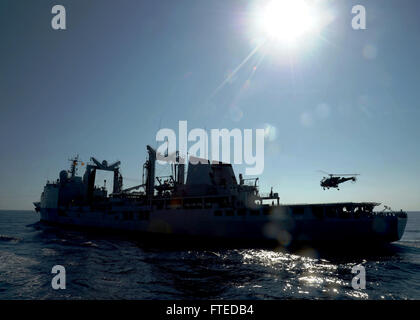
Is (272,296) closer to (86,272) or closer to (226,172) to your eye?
(86,272)

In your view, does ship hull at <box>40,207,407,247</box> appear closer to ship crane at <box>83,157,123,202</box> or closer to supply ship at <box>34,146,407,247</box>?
supply ship at <box>34,146,407,247</box>

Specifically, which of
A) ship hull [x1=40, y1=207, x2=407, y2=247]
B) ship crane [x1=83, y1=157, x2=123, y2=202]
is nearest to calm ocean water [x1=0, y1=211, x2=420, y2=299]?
ship hull [x1=40, y1=207, x2=407, y2=247]

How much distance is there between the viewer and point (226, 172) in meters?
37.5

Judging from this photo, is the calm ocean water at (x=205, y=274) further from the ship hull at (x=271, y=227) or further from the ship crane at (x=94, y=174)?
the ship crane at (x=94, y=174)

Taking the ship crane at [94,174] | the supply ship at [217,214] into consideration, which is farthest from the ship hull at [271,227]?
the ship crane at [94,174]

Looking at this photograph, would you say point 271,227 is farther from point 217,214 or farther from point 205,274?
point 205,274

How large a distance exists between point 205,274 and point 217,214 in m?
14.4

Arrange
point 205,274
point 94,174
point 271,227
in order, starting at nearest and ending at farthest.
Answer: point 205,274 < point 271,227 < point 94,174

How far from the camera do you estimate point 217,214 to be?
30969 millimetres

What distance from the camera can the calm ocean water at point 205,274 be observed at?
13125 mm

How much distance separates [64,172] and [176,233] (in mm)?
35614

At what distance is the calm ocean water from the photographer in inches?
517

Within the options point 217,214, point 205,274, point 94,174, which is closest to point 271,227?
point 217,214
